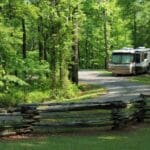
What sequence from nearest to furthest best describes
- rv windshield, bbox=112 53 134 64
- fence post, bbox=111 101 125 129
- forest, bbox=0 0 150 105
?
fence post, bbox=111 101 125 129
forest, bbox=0 0 150 105
rv windshield, bbox=112 53 134 64

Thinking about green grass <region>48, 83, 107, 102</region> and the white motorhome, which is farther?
the white motorhome

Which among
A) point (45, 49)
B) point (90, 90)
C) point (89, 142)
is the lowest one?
point (90, 90)

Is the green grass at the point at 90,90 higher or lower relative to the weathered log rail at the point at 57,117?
lower

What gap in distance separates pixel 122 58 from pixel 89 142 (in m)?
38.5

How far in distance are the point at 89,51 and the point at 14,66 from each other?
52851 millimetres

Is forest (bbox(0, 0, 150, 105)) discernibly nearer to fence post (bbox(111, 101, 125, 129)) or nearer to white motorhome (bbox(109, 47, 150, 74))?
white motorhome (bbox(109, 47, 150, 74))

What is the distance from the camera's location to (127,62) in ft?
172

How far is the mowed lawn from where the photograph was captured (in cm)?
1318

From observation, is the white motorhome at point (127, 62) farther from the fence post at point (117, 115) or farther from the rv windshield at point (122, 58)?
the fence post at point (117, 115)

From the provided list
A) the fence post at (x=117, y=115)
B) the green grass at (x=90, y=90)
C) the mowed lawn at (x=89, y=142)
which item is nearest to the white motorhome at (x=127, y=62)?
the green grass at (x=90, y=90)

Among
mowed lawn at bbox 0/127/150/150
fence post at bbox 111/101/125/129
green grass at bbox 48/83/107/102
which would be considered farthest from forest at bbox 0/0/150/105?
mowed lawn at bbox 0/127/150/150

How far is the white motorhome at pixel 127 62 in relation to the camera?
52.0m

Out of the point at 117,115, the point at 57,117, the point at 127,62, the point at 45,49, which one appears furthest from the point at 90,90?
the point at 57,117

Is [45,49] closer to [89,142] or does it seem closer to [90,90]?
[90,90]
